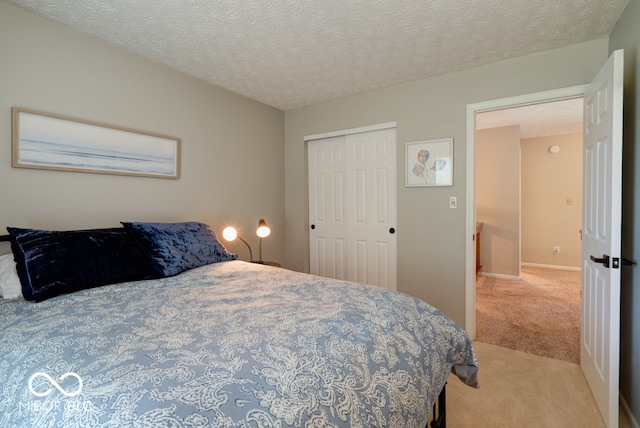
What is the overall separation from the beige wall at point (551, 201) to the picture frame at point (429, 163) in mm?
3881

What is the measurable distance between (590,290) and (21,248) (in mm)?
3386

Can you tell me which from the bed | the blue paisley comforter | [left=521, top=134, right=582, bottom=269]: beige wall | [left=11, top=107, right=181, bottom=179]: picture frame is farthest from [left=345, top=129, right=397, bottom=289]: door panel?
[left=521, top=134, right=582, bottom=269]: beige wall

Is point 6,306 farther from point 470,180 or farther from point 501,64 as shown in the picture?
point 501,64

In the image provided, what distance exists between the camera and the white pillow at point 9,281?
157 cm

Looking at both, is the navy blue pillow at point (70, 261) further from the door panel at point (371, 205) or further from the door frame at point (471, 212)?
the door frame at point (471, 212)

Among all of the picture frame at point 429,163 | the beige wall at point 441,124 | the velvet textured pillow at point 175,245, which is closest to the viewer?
the velvet textured pillow at point 175,245

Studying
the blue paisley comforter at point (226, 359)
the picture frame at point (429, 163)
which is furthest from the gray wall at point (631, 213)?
the picture frame at point (429, 163)

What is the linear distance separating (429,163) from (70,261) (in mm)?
2773

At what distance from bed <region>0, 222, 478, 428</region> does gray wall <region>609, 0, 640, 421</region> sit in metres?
0.99

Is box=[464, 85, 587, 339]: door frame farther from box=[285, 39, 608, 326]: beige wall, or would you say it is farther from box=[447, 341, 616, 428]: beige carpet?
box=[447, 341, 616, 428]: beige carpet

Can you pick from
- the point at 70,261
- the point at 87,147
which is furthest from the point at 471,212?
the point at 87,147

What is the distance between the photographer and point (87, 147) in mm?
2176

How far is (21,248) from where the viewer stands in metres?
1.62

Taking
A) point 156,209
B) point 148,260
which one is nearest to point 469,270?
point 148,260
